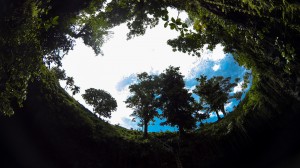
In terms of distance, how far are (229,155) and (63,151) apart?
11680mm

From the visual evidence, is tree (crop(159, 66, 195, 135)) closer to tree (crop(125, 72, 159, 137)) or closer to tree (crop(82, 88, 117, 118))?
tree (crop(125, 72, 159, 137))

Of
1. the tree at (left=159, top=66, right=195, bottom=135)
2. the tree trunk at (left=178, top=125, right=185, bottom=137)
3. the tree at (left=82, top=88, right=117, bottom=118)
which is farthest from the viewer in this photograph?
the tree at (left=82, top=88, right=117, bottom=118)

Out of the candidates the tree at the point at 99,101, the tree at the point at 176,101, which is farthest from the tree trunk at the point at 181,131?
the tree at the point at 99,101

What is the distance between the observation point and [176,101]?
21078 mm

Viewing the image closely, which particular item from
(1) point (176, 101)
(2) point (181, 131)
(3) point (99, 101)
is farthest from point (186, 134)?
(3) point (99, 101)

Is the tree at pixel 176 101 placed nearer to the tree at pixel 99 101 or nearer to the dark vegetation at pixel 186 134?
the dark vegetation at pixel 186 134

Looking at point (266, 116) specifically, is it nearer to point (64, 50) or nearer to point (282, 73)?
point (282, 73)

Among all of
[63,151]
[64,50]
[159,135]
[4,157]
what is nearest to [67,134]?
[63,151]

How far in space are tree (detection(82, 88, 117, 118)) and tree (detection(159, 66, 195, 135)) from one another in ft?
28.0

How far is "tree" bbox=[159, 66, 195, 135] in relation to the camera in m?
20.1

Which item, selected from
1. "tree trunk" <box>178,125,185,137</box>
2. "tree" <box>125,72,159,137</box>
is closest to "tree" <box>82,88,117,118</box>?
"tree" <box>125,72,159,137</box>

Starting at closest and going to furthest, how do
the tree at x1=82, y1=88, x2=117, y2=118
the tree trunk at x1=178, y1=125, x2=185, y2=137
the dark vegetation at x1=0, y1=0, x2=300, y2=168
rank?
the dark vegetation at x1=0, y1=0, x2=300, y2=168 → the tree trunk at x1=178, y1=125, x2=185, y2=137 → the tree at x1=82, y1=88, x2=117, y2=118

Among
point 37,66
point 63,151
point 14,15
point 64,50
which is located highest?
point 64,50

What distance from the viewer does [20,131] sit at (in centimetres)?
1198
